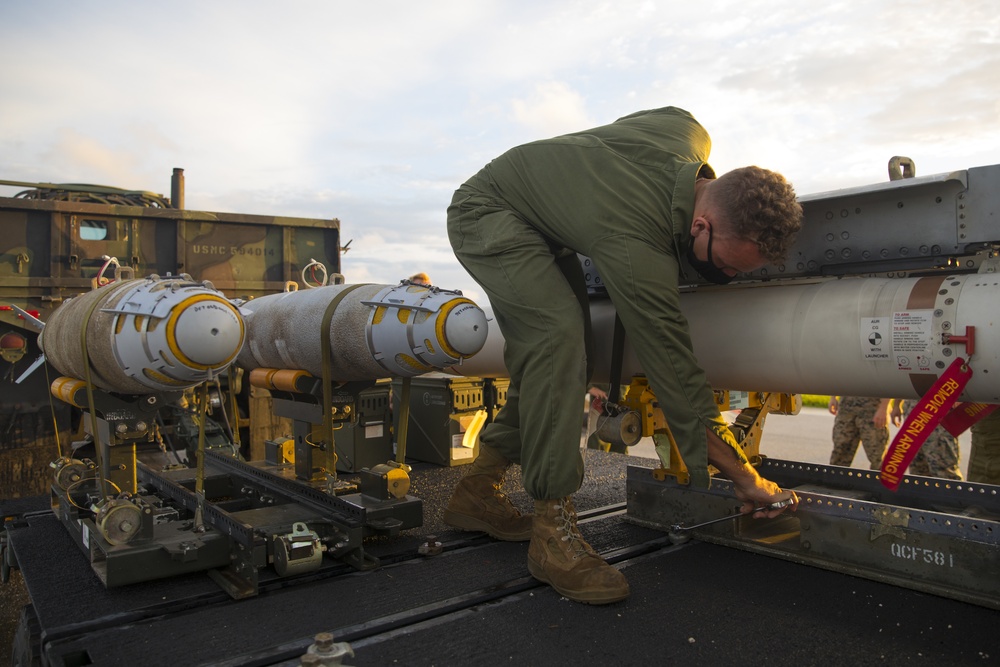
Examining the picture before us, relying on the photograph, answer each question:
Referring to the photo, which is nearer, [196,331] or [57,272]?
[196,331]

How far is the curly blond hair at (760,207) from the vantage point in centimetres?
245

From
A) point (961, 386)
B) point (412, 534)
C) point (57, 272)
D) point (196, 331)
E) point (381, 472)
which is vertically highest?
point (57, 272)

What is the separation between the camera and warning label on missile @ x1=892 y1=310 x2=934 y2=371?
2463mm

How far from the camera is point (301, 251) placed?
7082 mm

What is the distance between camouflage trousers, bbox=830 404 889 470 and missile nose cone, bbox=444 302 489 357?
13.2ft

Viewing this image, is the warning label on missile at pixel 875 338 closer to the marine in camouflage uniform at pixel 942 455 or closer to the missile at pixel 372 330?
the missile at pixel 372 330

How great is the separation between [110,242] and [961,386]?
615 cm

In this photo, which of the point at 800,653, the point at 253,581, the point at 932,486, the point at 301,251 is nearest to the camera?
the point at 800,653

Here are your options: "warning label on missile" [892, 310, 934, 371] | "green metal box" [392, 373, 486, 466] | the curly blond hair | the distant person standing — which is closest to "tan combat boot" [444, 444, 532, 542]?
the curly blond hair

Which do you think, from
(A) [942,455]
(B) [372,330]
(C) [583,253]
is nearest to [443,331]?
(B) [372,330]

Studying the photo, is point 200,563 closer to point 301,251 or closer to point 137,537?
point 137,537

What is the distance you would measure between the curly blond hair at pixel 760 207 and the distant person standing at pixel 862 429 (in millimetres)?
3689

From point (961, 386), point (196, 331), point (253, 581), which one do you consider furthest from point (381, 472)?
point (961, 386)

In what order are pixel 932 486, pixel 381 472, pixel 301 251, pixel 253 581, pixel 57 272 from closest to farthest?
pixel 253 581
pixel 932 486
pixel 381 472
pixel 57 272
pixel 301 251
